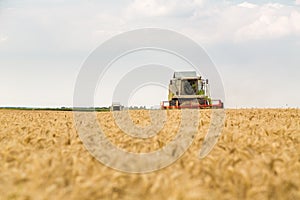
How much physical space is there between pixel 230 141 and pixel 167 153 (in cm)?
200

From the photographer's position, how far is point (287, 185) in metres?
4.30

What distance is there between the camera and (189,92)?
2675 cm

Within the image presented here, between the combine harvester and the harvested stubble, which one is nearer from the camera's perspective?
the harvested stubble

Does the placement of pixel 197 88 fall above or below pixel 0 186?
above

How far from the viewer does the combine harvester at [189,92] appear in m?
26.1

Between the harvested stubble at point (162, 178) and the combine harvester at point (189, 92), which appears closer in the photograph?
the harvested stubble at point (162, 178)

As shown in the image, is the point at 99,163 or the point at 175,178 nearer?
the point at 175,178

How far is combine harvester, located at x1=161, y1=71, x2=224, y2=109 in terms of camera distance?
2606 cm

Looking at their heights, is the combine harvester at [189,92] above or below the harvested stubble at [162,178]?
above

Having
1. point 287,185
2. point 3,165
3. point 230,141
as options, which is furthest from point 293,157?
point 3,165

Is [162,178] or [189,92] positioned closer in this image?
[162,178]

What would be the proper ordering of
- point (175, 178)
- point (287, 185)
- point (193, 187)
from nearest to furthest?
point (193, 187), point (175, 178), point (287, 185)

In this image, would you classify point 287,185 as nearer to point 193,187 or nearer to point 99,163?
point 193,187

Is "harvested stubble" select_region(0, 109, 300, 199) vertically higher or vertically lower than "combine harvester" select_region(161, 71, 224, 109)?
lower
